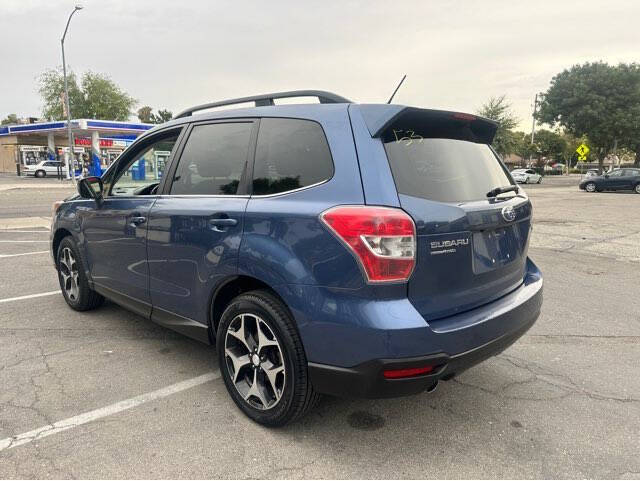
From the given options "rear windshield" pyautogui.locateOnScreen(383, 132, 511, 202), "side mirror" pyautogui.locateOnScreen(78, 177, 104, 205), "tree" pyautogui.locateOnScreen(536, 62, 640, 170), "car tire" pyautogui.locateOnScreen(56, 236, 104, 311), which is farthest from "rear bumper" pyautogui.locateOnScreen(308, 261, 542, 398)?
"tree" pyautogui.locateOnScreen(536, 62, 640, 170)

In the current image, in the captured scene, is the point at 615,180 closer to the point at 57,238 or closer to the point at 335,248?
the point at 57,238

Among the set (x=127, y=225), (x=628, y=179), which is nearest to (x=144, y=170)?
(x=127, y=225)

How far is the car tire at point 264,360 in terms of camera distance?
2525 millimetres

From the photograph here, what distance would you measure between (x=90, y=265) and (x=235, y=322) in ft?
7.17

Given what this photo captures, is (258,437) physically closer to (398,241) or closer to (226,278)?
(226,278)

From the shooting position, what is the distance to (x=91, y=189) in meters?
4.11

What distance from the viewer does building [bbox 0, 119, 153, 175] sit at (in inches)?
1483

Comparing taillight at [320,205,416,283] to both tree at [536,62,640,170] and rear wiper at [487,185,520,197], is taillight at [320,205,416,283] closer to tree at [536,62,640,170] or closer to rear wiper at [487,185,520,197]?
rear wiper at [487,185,520,197]

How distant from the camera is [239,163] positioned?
117 inches

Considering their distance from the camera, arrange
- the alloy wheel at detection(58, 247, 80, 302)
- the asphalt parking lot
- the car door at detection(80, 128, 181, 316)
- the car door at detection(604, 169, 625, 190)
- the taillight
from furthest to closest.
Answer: the car door at detection(604, 169, 625, 190), the alloy wheel at detection(58, 247, 80, 302), the car door at detection(80, 128, 181, 316), the asphalt parking lot, the taillight

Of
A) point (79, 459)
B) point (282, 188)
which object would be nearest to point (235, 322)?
point (282, 188)

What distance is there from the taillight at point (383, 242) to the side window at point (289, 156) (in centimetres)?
36

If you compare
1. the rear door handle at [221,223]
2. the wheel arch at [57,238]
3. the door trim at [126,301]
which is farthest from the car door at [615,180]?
the rear door handle at [221,223]

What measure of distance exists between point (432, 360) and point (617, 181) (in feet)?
105
